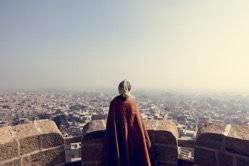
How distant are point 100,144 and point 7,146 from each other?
1.14m

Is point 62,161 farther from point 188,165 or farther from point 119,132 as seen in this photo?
point 188,165

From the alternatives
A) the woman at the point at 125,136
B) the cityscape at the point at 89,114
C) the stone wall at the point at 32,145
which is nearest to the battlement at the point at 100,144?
the stone wall at the point at 32,145

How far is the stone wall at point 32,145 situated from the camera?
2.46 meters

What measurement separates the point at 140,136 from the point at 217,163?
3.53 ft

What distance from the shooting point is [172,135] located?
9.88 ft

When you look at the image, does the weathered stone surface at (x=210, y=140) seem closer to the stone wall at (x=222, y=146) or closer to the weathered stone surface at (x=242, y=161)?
the stone wall at (x=222, y=146)

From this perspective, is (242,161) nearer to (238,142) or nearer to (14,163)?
(238,142)

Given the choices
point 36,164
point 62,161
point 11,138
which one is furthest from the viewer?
point 62,161

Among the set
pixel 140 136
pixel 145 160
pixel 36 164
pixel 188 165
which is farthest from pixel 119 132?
pixel 188 165

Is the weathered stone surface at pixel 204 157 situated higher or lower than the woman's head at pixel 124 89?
lower

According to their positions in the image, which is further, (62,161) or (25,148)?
(62,161)

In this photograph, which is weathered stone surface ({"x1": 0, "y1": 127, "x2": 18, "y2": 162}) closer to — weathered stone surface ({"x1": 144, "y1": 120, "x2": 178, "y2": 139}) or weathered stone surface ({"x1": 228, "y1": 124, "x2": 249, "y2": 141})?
weathered stone surface ({"x1": 144, "y1": 120, "x2": 178, "y2": 139})

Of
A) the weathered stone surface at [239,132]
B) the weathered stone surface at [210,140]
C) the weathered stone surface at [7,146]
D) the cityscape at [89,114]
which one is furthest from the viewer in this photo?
the cityscape at [89,114]

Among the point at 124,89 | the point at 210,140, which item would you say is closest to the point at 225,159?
the point at 210,140
